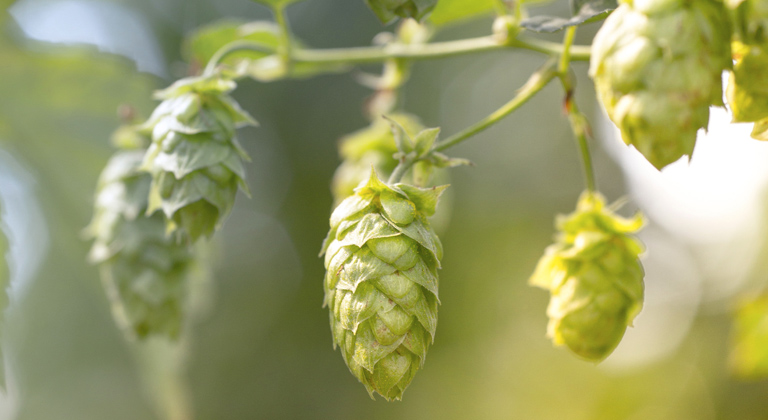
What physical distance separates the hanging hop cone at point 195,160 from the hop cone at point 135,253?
0.33m

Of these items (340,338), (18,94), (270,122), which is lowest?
(340,338)

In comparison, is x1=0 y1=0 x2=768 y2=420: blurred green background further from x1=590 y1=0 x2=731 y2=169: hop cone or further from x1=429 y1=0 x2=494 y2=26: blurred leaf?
x1=590 y1=0 x2=731 y2=169: hop cone

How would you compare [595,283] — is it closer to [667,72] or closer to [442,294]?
[667,72]

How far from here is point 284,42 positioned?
1654 millimetres

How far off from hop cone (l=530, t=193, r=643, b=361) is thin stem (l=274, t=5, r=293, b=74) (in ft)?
2.85

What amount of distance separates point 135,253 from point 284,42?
69cm

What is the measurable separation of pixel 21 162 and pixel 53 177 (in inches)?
4.3

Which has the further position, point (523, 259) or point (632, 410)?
point (523, 259)

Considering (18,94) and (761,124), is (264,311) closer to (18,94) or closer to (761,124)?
(18,94)

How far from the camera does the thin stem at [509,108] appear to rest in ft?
3.76

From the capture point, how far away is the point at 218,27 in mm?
1927

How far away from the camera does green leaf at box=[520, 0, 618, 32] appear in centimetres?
100

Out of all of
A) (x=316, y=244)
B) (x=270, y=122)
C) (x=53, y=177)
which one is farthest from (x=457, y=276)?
(x=53, y=177)

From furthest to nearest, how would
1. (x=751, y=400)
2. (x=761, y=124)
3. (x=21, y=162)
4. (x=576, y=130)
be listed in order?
1. (x=751, y=400)
2. (x=21, y=162)
3. (x=576, y=130)
4. (x=761, y=124)
